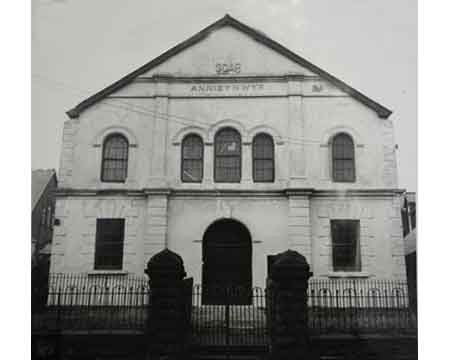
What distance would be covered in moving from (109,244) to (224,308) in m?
2.19

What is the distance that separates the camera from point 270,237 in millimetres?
7535

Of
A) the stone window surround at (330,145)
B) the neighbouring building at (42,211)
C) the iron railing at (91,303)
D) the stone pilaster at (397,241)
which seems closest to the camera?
the iron railing at (91,303)

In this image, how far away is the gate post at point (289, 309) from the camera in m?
5.80

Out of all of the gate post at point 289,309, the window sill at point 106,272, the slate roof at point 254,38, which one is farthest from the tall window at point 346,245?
the window sill at point 106,272

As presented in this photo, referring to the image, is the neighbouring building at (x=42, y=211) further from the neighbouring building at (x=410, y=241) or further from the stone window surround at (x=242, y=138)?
the neighbouring building at (x=410, y=241)

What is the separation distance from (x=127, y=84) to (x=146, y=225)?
256cm

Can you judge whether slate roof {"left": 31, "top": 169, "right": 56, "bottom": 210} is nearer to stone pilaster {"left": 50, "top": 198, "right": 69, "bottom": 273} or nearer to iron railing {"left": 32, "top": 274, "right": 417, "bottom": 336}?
stone pilaster {"left": 50, "top": 198, "right": 69, "bottom": 273}

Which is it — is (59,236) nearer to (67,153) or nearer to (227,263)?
(67,153)

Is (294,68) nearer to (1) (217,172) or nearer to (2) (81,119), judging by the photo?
(1) (217,172)

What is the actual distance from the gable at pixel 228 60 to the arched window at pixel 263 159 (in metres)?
1.29

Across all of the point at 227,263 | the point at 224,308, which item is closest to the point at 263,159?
the point at 227,263

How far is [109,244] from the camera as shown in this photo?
712 cm

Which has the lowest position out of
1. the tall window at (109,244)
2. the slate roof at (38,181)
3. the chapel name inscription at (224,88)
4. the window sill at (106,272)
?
the window sill at (106,272)

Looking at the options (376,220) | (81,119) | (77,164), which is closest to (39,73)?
(81,119)
